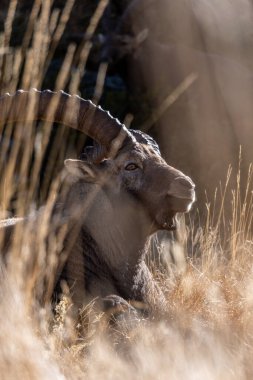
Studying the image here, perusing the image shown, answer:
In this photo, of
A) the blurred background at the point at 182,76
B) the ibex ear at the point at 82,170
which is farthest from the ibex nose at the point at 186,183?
the blurred background at the point at 182,76

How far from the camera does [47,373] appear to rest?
4.19 meters

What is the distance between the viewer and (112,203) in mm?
7742

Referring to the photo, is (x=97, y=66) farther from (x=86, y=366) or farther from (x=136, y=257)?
(x=86, y=366)

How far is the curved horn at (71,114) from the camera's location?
7.23m

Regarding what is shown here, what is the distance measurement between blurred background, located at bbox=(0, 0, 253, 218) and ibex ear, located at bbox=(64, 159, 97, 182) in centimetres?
677

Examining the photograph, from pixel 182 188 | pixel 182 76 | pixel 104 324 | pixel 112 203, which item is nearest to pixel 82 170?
pixel 112 203

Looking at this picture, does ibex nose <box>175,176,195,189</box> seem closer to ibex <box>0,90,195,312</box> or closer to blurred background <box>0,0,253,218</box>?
ibex <box>0,90,195,312</box>

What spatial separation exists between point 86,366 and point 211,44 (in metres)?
12.0

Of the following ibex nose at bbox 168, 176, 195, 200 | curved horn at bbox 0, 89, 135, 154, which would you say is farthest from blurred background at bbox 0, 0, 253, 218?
ibex nose at bbox 168, 176, 195, 200

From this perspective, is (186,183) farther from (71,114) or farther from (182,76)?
(182,76)

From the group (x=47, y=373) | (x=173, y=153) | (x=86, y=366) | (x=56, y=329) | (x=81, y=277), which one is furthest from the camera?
(x=173, y=153)

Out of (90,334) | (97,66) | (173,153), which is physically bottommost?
(90,334)

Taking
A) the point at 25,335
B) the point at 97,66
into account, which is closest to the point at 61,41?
the point at 97,66

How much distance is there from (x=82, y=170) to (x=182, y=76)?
8841 mm
